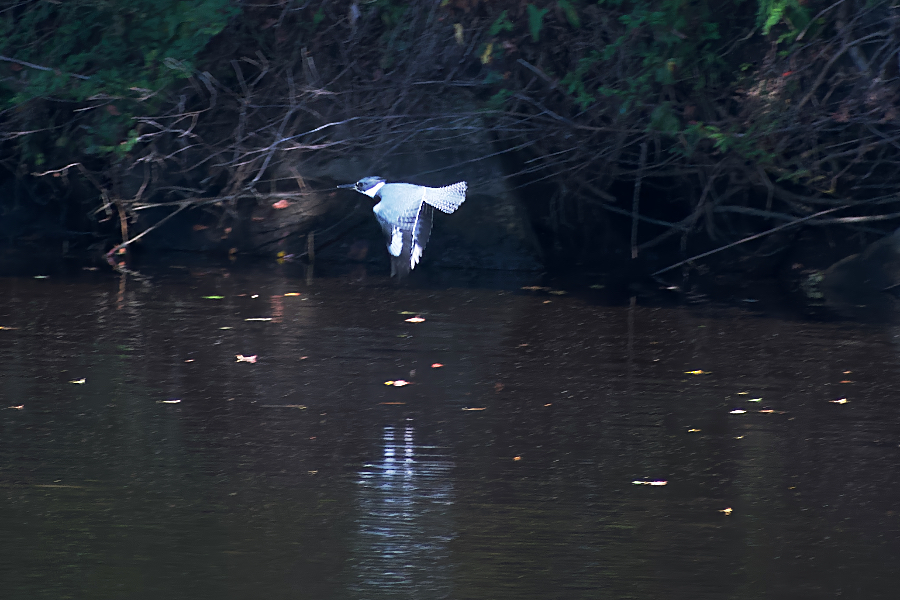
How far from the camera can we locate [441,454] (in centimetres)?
577

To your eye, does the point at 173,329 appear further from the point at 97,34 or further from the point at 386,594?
the point at 97,34

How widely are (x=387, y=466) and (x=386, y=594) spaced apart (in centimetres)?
144

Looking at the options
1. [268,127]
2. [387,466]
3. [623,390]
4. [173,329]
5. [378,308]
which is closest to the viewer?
[387,466]

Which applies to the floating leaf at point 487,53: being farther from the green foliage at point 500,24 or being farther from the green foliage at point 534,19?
the green foliage at point 534,19

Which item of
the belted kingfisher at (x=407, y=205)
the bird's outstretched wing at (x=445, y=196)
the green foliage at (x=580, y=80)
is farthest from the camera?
the green foliage at (x=580, y=80)

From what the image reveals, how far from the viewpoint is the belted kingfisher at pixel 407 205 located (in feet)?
27.5

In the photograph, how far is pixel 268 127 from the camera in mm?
12422

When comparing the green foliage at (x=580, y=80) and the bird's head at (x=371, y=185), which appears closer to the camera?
the bird's head at (x=371, y=185)

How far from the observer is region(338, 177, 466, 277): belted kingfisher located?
330 inches

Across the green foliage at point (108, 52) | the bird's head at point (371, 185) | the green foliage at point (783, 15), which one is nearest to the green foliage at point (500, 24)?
the green foliage at point (783, 15)

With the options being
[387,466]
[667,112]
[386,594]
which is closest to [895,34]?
[667,112]

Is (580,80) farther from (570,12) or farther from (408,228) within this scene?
(408,228)

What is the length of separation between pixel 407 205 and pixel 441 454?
2934 mm

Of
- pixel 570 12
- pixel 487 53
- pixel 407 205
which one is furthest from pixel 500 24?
pixel 407 205
